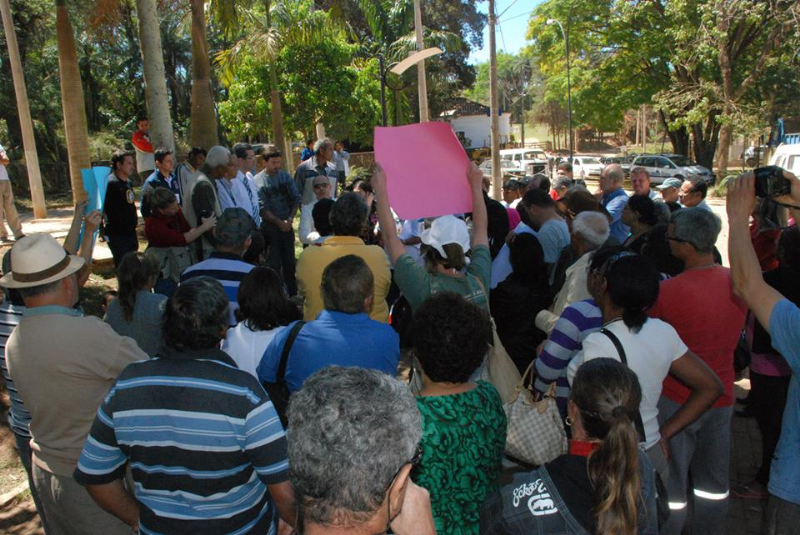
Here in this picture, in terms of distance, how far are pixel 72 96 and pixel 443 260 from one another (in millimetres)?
8443

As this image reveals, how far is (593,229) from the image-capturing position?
4.00 meters

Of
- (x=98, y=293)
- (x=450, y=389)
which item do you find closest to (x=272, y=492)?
(x=450, y=389)

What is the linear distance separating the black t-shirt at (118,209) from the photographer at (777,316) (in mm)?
5470

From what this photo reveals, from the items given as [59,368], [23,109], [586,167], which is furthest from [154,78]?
[586,167]

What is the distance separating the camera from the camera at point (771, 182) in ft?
7.06

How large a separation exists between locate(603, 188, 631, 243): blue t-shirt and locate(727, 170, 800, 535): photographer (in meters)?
3.66

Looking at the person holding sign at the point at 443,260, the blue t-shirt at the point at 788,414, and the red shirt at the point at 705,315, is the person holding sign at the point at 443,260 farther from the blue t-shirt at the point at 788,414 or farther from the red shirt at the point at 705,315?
the blue t-shirt at the point at 788,414

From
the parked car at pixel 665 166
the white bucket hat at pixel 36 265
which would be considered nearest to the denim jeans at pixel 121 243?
the white bucket hat at pixel 36 265

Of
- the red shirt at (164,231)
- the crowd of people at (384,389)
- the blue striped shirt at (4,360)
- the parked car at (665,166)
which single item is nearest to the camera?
the crowd of people at (384,389)

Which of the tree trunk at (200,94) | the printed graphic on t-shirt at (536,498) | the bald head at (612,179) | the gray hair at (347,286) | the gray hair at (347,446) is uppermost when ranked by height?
the tree trunk at (200,94)

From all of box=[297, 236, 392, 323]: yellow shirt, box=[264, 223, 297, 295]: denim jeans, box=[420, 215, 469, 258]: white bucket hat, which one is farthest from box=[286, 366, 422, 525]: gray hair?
box=[264, 223, 297, 295]: denim jeans

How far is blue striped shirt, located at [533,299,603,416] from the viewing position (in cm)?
291

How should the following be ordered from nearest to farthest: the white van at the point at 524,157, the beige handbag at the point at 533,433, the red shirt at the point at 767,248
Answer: the beige handbag at the point at 533,433, the red shirt at the point at 767,248, the white van at the point at 524,157

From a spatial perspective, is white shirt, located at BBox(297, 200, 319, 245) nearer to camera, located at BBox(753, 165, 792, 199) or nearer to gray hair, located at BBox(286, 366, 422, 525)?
camera, located at BBox(753, 165, 792, 199)
